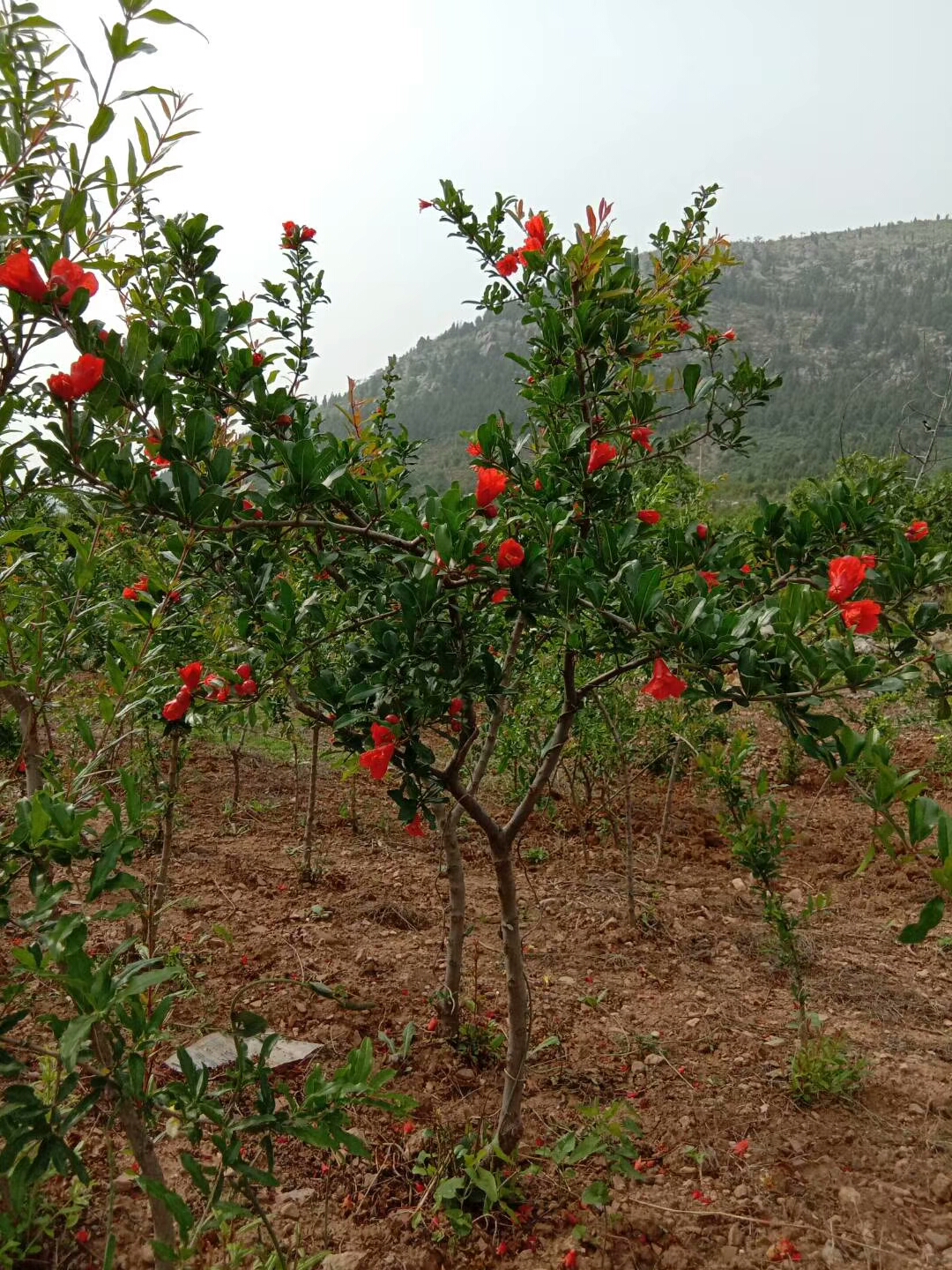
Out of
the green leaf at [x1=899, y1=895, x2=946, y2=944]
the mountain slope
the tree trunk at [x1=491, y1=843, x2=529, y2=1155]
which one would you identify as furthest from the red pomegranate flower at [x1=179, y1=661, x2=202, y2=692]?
the mountain slope

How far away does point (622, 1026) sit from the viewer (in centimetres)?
274

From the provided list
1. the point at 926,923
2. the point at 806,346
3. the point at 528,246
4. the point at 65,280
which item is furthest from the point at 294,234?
the point at 806,346

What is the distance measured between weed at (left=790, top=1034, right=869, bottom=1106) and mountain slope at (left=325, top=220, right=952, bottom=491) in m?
34.1

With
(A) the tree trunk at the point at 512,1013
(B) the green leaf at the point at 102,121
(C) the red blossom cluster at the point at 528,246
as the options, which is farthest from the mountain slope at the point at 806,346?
(B) the green leaf at the point at 102,121

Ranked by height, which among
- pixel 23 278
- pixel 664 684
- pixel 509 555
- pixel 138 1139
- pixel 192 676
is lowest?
pixel 138 1139

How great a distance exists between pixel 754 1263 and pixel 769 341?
72071mm

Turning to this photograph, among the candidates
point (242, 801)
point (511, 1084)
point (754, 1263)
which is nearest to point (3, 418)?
point (511, 1084)

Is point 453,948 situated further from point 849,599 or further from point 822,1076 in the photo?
point 849,599

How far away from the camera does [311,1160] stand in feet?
6.87

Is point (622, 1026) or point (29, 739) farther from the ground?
point (29, 739)

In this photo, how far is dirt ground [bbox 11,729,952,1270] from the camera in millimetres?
1859

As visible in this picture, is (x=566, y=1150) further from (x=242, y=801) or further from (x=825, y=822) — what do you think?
(x=242, y=801)

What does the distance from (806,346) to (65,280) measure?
72350 millimetres

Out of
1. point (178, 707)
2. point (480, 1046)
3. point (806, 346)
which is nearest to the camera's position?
point (178, 707)
